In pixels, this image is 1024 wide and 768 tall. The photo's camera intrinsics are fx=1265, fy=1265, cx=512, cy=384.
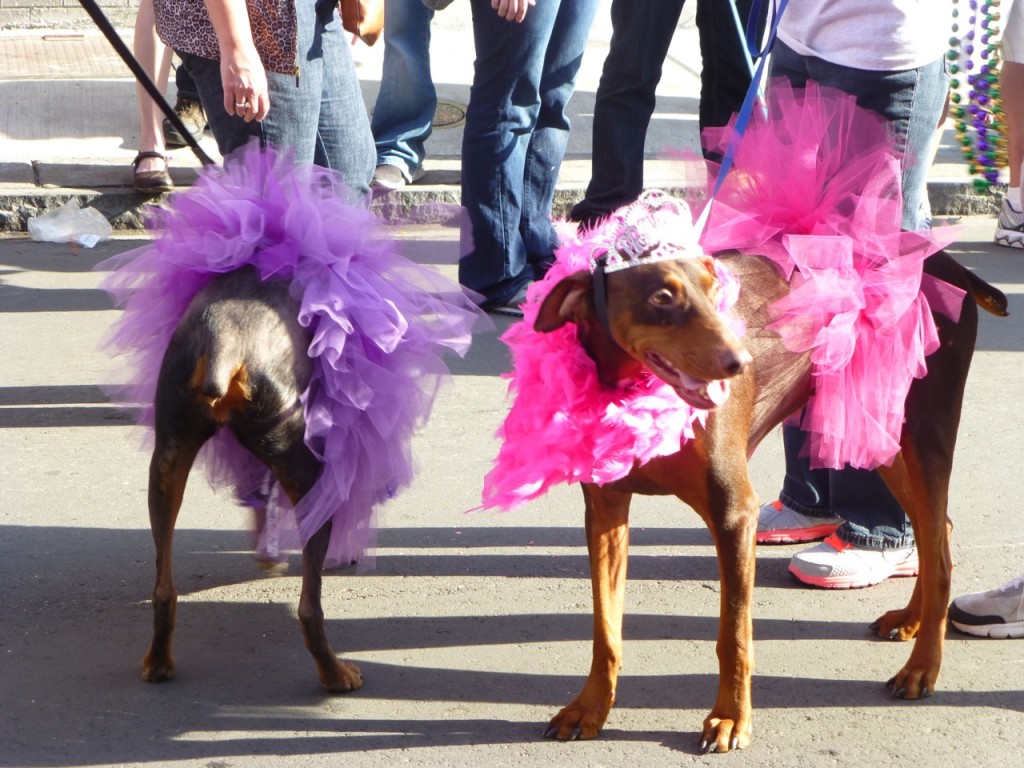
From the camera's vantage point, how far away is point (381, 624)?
357 cm

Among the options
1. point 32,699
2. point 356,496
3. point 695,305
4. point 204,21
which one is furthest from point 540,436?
point 204,21

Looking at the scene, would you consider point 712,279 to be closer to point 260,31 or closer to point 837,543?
point 837,543

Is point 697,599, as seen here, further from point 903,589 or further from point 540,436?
point 540,436

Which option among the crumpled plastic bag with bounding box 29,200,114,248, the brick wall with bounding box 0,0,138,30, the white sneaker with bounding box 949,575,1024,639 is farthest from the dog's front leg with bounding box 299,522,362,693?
the brick wall with bounding box 0,0,138,30

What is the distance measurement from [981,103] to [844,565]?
1.78 meters

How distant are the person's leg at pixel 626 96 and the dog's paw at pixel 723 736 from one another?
11.5ft

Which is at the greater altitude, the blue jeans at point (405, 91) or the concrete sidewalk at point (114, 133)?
the blue jeans at point (405, 91)

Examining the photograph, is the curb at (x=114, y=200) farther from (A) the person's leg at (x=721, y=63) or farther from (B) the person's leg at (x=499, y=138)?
(B) the person's leg at (x=499, y=138)

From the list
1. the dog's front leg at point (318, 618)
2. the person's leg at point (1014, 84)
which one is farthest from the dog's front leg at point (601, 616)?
the person's leg at point (1014, 84)

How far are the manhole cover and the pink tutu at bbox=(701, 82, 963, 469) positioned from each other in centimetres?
546

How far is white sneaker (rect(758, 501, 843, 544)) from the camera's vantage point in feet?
13.3

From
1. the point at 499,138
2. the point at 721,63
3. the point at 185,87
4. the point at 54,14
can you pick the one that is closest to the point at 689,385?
the point at 499,138

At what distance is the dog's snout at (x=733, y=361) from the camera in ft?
8.21

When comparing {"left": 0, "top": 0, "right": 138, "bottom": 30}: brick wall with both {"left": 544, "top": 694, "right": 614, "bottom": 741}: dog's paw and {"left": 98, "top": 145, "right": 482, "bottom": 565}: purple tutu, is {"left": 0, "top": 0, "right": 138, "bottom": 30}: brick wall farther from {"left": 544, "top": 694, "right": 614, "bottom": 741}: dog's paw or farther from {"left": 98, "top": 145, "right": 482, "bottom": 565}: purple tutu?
{"left": 544, "top": 694, "right": 614, "bottom": 741}: dog's paw
